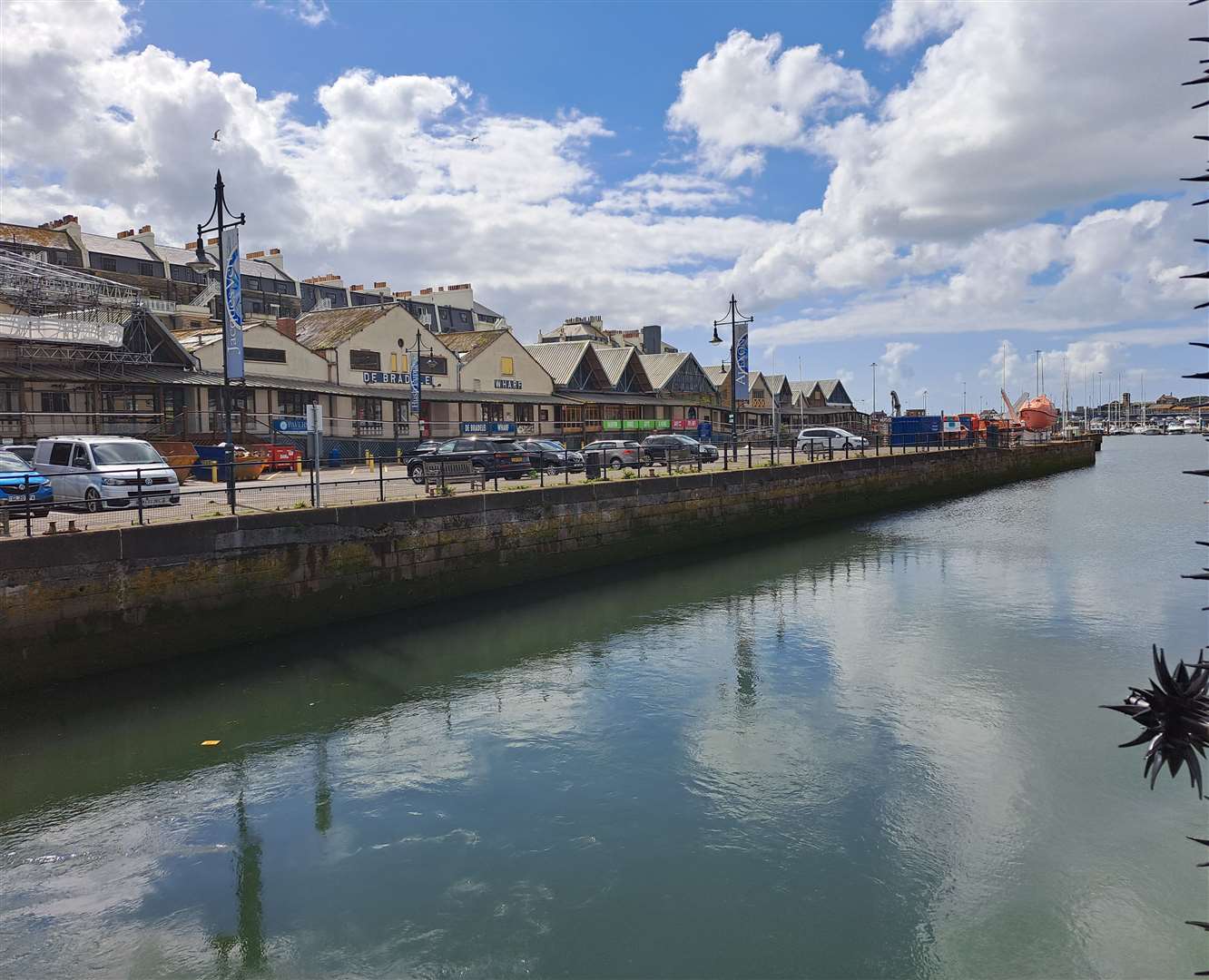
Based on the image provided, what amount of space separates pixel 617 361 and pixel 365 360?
25183 mm

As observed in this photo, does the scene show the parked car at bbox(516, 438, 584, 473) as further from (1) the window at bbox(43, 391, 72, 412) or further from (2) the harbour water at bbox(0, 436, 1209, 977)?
(1) the window at bbox(43, 391, 72, 412)

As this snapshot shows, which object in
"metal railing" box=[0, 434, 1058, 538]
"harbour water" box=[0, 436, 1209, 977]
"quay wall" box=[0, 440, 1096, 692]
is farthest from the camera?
"metal railing" box=[0, 434, 1058, 538]

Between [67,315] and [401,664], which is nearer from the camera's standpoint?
[401,664]

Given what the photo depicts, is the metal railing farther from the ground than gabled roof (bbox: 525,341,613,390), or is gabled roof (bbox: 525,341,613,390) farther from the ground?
gabled roof (bbox: 525,341,613,390)

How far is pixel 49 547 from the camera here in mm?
14688

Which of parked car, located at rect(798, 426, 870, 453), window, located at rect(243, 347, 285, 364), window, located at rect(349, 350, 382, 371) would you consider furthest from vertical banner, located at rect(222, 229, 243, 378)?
parked car, located at rect(798, 426, 870, 453)

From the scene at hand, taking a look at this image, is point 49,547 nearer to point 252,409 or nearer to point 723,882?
point 723,882

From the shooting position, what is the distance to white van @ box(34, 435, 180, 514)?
18969 millimetres

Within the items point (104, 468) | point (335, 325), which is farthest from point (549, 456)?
point (335, 325)

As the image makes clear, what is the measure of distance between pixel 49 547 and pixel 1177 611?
2578 cm

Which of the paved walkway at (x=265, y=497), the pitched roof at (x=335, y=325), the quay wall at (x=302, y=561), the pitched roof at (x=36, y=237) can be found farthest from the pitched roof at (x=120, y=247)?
the quay wall at (x=302, y=561)

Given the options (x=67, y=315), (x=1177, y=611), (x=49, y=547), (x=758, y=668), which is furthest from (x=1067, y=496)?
(x=67, y=315)

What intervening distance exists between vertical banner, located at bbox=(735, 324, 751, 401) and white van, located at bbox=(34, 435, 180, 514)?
99.0 feet

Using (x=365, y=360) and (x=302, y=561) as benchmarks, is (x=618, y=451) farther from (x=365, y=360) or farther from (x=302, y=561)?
(x=302, y=561)
